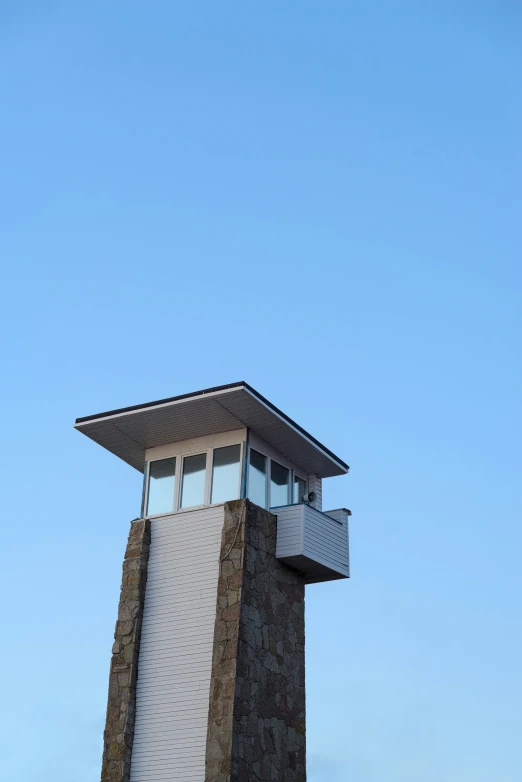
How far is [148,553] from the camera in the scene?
2441cm

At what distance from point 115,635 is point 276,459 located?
567cm

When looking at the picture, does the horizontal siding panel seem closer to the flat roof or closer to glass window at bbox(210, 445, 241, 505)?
glass window at bbox(210, 445, 241, 505)

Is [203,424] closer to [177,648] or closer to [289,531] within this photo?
[289,531]

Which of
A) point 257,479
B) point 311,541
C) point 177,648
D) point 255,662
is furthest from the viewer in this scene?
point 257,479

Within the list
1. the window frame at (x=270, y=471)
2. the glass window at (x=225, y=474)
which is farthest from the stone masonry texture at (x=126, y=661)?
the window frame at (x=270, y=471)

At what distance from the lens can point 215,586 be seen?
75.5 feet

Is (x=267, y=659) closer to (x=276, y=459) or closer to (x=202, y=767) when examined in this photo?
(x=202, y=767)

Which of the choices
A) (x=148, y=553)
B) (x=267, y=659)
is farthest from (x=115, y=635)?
(x=267, y=659)

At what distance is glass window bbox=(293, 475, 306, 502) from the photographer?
2627 cm

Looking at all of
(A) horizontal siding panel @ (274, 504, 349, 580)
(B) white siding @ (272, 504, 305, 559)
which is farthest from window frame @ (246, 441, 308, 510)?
(A) horizontal siding panel @ (274, 504, 349, 580)

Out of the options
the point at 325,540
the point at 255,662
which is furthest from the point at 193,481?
the point at 255,662

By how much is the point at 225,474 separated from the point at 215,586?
9.13 feet

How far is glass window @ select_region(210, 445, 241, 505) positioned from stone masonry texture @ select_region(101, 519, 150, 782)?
1919 mm

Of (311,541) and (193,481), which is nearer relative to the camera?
(311,541)
